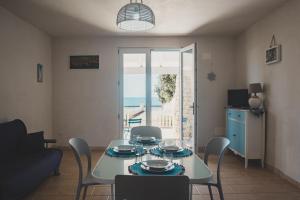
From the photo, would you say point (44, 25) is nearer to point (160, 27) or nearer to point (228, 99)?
point (160, 27)

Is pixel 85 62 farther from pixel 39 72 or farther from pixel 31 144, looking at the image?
pixel 31 144

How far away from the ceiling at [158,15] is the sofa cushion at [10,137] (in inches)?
67.1

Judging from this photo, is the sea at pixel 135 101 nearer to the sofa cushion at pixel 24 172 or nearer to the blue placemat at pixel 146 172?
the sofa cushion at pixel 24 172

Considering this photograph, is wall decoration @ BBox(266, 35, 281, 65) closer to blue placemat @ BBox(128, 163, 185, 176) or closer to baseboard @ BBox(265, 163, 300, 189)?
baseboard @ BBox(265, 163, 300, 189)

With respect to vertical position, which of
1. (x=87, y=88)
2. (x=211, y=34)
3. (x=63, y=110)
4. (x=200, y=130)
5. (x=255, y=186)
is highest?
(x=211, y=34)

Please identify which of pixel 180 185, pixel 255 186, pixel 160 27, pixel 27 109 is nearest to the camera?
pixel 180 185

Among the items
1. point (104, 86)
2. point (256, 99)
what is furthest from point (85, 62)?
point (256, 99)

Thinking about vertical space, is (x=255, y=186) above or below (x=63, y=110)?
below

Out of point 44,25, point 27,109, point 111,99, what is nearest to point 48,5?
point 44,25

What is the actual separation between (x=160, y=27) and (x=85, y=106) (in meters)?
2.33

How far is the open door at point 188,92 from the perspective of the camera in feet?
14.8

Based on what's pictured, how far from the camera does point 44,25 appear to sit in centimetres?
446

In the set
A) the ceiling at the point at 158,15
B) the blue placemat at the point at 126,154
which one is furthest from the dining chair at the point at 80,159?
the ceiling at the point at 158,15

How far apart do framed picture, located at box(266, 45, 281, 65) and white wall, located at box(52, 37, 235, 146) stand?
144 cm
